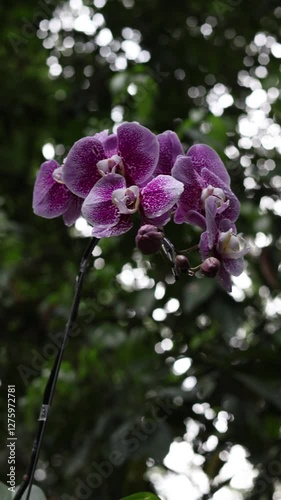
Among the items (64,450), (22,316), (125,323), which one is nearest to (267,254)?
(125,323)

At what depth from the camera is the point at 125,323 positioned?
63.2 inches

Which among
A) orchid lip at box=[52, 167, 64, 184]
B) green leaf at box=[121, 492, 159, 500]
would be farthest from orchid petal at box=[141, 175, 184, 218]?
green leaf at box=[121, 492, 159, 500]

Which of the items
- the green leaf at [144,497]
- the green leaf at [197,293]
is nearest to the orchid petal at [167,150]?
the green leaf at [144,497]

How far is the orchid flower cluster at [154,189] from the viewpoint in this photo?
558 millimetres

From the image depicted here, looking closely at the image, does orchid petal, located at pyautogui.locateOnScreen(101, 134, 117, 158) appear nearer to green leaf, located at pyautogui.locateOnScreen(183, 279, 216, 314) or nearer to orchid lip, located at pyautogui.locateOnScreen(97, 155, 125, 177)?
orchid lip, located at pyautogui.locateOnScreen(97, 155, 125, 177)

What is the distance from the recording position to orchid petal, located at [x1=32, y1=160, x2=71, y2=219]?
65cm

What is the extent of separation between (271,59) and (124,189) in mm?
1221

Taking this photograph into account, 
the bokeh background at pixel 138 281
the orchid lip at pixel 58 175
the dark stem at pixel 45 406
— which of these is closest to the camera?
the dark stem at pixel 45 406

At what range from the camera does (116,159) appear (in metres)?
0.58

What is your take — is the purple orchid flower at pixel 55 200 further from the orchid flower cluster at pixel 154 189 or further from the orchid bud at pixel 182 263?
the orchid bud at pixel 182 263

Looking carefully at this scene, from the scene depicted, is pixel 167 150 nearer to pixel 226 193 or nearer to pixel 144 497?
pixel 226 193

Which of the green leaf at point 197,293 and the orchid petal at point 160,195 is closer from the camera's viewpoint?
the orchid petal at point 160,195

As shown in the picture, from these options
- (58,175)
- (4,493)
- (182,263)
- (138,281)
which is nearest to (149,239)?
(182,263)

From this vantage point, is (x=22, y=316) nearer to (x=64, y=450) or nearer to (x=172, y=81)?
(x=64, y=450)
